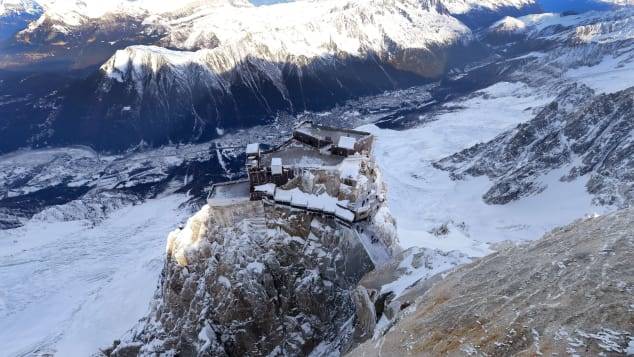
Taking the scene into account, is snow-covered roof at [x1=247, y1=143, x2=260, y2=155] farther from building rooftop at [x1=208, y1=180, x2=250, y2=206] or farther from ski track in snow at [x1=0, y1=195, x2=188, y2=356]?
ski track in snow at [x1=0, y1=195, x2=188, y2=356]

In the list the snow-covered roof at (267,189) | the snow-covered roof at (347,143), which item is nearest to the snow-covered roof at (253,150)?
the snow-covered roof at (267,189)

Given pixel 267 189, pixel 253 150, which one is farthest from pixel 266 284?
pixel 253 150

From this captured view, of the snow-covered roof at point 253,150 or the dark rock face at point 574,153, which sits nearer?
the snow-covered roof at point 253,150

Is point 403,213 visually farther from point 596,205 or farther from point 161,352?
point 161,352

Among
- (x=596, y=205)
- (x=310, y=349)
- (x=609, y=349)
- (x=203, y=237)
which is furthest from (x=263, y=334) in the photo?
(x=596, y=205)

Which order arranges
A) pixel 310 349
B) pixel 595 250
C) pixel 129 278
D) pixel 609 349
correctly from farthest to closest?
pixel 129 278, pixel 310 349, pixel 595 250, pixel 609 349

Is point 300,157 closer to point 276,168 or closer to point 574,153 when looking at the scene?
point 276,168

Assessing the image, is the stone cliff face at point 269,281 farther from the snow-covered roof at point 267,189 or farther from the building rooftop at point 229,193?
the snow-covered roof at point 267,189
